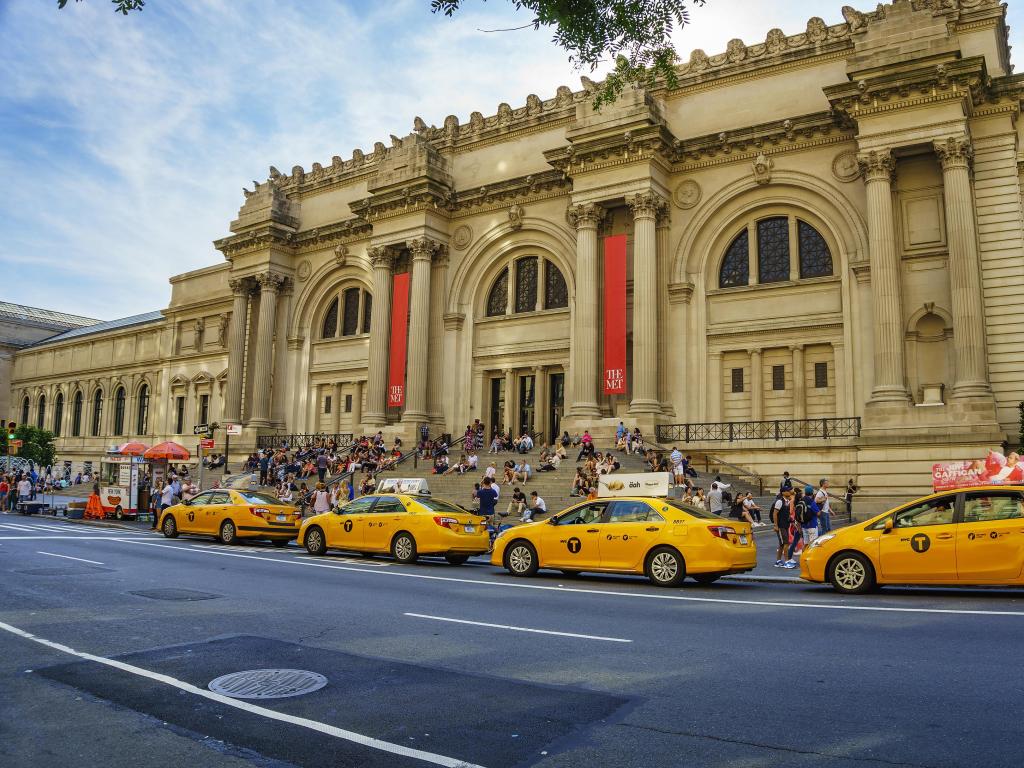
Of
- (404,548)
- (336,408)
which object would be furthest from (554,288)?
(404,548)

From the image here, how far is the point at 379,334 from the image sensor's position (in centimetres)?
3925

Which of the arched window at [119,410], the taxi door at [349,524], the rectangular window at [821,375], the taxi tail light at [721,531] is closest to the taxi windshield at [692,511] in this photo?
the taxi tail light at [721,531]

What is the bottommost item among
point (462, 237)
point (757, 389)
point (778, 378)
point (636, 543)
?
point (636, 543)

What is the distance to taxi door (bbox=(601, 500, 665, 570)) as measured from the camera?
13.5 m

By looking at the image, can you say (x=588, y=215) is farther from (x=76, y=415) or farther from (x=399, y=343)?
(x=76, y=415)

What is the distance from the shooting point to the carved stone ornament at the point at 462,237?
38719 mm

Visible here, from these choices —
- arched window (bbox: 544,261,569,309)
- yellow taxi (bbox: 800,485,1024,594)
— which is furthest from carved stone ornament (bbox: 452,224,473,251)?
yellow taxi (bbox: 800,485,1024,594)

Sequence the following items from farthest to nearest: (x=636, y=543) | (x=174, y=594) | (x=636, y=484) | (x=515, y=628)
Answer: (x=636, y=484) → (x=636, y=543) → (x=174, y=594) → (x=515, y=628)

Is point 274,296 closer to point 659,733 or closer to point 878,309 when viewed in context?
point 878,309

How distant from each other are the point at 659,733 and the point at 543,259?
106ft

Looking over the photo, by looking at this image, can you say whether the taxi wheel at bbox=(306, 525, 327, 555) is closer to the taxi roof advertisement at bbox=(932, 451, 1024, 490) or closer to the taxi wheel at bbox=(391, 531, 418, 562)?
the taxi wheel at bbox=(391, 531, 418, 562)

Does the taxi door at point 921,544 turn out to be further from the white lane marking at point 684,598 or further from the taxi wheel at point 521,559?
the taxi wheel at point 521,559

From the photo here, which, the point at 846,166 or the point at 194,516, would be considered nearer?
the point at 194,516

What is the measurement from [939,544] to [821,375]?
18816 mm
